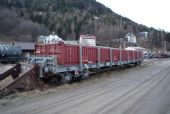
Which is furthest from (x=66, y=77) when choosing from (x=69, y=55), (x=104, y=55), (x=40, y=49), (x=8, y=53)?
(x=8, y=53)

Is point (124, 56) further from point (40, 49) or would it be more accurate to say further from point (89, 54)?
point (40, 49)

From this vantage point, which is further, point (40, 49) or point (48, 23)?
point (48, 23)

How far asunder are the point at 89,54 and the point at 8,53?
24.8m

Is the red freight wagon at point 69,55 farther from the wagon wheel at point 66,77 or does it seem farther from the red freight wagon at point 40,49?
the red freight wagon at point 40,49

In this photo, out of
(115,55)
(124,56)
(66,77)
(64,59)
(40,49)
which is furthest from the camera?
(124,56)

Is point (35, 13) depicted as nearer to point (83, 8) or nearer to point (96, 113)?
point (83, 8)

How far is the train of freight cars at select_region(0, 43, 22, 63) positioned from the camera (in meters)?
48.5

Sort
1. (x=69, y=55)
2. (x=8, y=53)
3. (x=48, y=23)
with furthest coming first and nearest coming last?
(x=48, y=23), (x=8, y=53), (x=69, y=55)

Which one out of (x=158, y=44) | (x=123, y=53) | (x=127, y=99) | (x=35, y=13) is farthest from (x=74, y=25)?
(x=127, y=99)

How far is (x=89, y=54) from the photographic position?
2825cm

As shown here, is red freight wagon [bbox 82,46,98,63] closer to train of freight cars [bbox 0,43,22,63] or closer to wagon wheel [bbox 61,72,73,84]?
wagon wheel [bbox 61,72,73,84]

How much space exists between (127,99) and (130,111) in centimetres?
333

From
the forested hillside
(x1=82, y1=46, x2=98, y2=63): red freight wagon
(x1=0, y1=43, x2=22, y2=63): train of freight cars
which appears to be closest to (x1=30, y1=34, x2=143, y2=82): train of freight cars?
(x1=82, y1=46, x2=98, y2=63): red freight wagon

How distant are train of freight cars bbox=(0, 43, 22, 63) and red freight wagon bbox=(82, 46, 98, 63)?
2243 centimetres
